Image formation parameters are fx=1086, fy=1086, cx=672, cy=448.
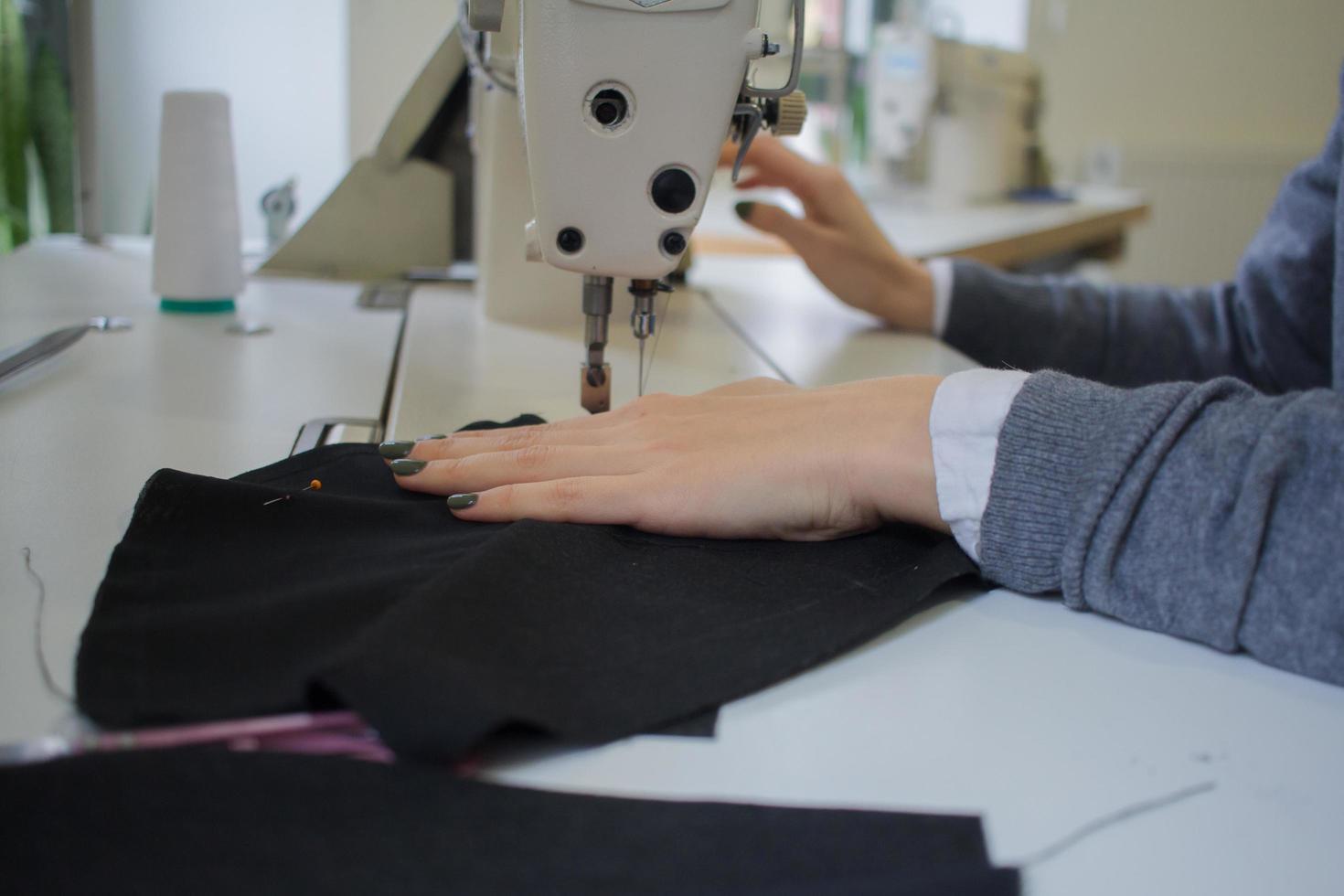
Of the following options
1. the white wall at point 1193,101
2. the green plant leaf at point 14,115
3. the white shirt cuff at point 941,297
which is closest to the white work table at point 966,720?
the white shirt cuff at point 941,297

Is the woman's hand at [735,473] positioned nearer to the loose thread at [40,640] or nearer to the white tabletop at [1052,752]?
the white tabletop at [1052,752]

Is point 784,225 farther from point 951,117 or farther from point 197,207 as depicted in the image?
point 951,117

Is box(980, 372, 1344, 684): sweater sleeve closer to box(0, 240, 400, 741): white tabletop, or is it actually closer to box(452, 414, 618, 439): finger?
box(452, 414, 618, 439): finger

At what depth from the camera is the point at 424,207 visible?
1746mm

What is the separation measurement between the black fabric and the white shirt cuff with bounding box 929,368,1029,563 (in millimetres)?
262

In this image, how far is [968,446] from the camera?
2.17 ft

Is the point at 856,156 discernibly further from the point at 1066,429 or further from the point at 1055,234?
the point at 1066,429

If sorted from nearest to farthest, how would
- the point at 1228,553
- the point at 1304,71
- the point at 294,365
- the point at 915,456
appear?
the point at 1228,553 → the point at 915,456 → the point at 294,365 → the point at 1304,71

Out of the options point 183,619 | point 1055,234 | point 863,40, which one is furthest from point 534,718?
point 863,40

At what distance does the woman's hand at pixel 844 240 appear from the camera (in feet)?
4.70

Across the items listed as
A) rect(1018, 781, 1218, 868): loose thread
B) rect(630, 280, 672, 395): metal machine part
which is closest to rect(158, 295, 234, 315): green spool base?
rect(630, 280, 672, 395): metal machine part

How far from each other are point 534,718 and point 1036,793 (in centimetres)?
21

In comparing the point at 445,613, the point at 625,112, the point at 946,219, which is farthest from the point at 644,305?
the point at 946,219

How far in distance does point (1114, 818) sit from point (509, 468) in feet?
1.40
